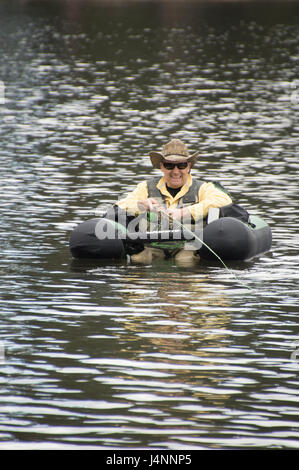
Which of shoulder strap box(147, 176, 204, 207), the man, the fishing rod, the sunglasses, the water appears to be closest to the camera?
the water

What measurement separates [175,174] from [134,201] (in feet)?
1.93

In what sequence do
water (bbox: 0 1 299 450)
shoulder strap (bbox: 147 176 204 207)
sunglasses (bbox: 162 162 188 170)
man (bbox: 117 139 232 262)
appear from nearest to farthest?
water (bbox: 0 1 299 450), man (bbox: 117 139 232 262), sunglasses (bbox: 162 162 188 170), shoulder strap (bbox: 147 176 204 207)

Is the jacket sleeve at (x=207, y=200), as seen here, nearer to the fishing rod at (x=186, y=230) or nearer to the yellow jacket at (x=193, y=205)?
the yellow jacket at (x=193, y=205)

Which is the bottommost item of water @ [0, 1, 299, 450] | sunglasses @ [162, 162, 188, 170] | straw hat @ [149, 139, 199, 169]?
water @ [0, 1, 299, 450]

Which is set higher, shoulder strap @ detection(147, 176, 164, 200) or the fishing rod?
shoulder strap @ detection(147, 176, 164, 200)

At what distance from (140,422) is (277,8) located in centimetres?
7289

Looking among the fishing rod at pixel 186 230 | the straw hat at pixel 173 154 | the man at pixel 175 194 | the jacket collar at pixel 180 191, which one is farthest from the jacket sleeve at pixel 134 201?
the straw hat at pixel 173 154

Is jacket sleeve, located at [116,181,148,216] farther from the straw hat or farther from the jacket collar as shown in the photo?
the straw hat

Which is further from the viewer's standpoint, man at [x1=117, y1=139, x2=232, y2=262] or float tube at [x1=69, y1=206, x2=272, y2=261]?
man at [x1=117, y1=139, x2=232, y2=262]

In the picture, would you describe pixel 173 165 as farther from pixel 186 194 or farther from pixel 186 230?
pixel 186 230

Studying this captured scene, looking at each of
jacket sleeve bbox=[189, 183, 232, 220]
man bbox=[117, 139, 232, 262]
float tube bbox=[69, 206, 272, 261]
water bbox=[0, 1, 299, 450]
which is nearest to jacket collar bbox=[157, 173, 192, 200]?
man bbox=[117, 139, 232, 262]

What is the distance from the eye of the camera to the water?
8.68m

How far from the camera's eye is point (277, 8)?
260ft
